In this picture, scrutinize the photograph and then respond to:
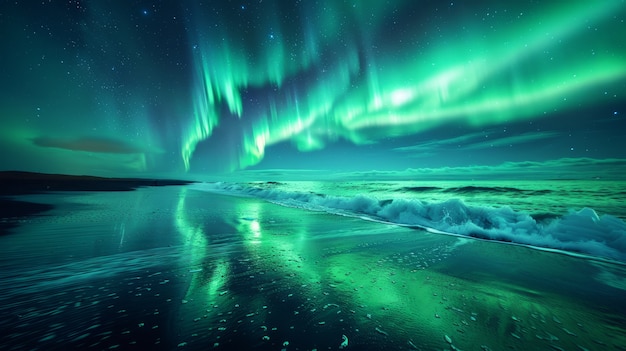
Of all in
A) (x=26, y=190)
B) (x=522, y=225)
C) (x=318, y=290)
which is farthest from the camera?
(x=26, y=190)

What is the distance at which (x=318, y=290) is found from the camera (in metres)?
4.68

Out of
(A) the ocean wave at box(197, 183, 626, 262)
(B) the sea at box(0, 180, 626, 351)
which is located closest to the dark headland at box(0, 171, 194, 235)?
(B) the sea at box(0, 180, 626, 351)

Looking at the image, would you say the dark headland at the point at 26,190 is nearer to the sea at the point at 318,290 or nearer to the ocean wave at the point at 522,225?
the sea at the point at 318,290

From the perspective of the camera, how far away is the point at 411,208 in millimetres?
14016

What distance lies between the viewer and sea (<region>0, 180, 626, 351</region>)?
125 inches

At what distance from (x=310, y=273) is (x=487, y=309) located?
11.0ft

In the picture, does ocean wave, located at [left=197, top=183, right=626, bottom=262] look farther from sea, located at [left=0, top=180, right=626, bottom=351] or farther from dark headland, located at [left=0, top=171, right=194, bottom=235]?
dark headland, located at [left=0, top=171, right=194, bottom=235]

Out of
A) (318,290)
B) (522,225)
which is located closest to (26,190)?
(318,290)

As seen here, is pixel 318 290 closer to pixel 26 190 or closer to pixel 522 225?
pixel 522 225

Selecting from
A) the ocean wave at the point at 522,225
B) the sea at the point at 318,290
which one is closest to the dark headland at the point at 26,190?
the sea at the point at 318,290

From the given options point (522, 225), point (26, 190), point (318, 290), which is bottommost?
point (522, 225)

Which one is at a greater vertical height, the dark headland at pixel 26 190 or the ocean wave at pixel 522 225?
the dark headland at pixel 26 190

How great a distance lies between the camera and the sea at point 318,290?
3188 millimetres

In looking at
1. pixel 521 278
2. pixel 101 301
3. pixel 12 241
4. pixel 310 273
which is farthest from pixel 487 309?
pixel 12 241
